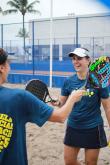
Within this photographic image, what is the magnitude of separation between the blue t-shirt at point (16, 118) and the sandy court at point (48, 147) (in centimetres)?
304

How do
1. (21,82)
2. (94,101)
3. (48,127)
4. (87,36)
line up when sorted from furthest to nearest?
1. (87,36)
2. (21,82)
3. (48,127)
4. (94,101)

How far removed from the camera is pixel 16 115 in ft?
7.82

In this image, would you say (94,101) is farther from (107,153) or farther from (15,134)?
Answer: (107,153)

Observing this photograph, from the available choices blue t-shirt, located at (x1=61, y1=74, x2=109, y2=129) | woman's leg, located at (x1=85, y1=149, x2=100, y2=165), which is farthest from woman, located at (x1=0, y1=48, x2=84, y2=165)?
woman's leg, located at (x1=85, y1=149, x2=100, y2=165)

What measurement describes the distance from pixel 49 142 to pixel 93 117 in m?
2.68

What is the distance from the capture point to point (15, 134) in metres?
2.39

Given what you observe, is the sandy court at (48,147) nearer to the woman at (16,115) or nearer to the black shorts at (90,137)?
the black shorts at (90,137)

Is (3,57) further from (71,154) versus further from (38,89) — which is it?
(71,154)

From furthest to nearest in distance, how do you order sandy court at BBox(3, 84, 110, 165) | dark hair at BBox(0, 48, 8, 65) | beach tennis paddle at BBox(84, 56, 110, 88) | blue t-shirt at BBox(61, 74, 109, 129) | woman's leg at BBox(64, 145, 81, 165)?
sandy court at BBox(3, 84, 110, 165) → woman's leg at BBox(64, 145, 81, 165) → blue t-shirt at BBox(61, 74, 109, 129) → beach tennis paddle at BBox(84, 56, 110, 88) → dark hair at BBox(0, 48, 8, 65)

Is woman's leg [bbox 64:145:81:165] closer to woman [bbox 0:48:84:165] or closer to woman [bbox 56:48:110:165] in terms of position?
woman [bbox 56:48:110:165]

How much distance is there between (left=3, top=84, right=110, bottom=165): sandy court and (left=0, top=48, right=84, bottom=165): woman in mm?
3045

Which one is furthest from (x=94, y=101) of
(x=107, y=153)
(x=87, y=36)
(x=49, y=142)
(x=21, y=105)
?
(x=87, y=36)

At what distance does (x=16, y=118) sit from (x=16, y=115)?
0.02 m

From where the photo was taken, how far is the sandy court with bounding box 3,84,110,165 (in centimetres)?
550
